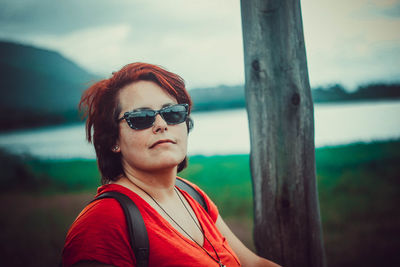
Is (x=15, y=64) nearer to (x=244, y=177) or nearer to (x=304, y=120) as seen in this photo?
(x=304, y=120)

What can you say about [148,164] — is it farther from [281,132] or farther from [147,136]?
[281,132]

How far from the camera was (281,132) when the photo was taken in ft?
4.81

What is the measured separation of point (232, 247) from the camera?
137 cm

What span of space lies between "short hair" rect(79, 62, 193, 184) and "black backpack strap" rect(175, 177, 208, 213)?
0.97ft

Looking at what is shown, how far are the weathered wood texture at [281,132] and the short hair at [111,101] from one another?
506mm

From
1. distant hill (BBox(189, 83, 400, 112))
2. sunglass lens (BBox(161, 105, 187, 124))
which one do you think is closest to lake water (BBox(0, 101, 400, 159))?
distant hill (BBox(189, 83, 400, 112))

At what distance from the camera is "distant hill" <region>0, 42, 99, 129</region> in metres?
1.95

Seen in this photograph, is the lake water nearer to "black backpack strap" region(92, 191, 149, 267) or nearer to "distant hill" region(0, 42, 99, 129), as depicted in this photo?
"distant hill" region(0, 42, 99, 129)

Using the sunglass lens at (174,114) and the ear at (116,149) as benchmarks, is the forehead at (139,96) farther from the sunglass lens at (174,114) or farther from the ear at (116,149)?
the ear at (116,149)

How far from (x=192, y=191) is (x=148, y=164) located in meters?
0.37

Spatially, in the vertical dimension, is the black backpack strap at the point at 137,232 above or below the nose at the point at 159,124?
below

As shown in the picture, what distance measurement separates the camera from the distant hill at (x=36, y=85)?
76.8 inches

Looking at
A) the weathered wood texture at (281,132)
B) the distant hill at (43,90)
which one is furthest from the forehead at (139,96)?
the distant hill at (43,90)

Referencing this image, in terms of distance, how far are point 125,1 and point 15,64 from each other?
36.0 inches
